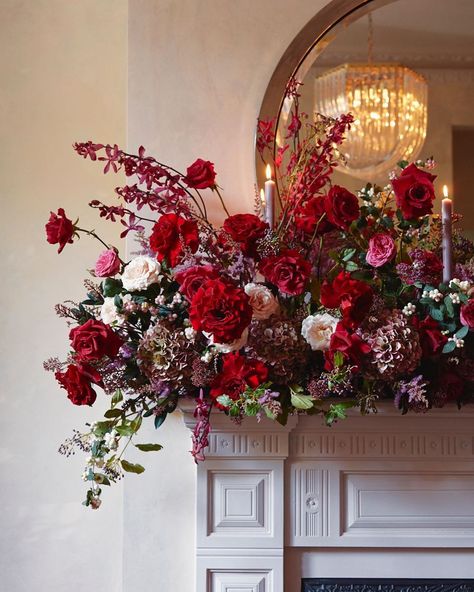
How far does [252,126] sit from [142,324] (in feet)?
1.96

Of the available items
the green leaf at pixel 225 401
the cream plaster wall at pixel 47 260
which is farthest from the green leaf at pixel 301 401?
the cream plaster wall at pixel 47 260

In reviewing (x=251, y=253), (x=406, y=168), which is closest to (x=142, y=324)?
(x=251, y=253)

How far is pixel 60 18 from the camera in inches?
89.9

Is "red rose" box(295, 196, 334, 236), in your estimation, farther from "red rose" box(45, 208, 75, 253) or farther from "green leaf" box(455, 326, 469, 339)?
"red rose" box(45, 208, 75, 253)

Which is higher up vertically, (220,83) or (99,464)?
(220,83)

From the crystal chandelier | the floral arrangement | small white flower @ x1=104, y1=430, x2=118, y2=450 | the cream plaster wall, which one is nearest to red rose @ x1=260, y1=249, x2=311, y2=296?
the floral arrangement

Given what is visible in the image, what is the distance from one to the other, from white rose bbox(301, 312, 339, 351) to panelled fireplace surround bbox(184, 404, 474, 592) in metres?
0.28

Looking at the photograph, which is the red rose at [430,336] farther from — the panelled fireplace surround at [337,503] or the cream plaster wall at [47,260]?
the cream plaster wall at [47,260]

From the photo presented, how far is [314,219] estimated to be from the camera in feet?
5.36

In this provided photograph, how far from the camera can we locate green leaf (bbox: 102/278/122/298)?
1570 mm

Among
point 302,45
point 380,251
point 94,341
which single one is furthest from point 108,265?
point 302,45

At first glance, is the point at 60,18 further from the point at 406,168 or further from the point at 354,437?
the point at 354,437

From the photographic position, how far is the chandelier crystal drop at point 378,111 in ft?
6.52

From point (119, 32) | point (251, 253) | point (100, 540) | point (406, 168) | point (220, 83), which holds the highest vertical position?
point (119, 32)
